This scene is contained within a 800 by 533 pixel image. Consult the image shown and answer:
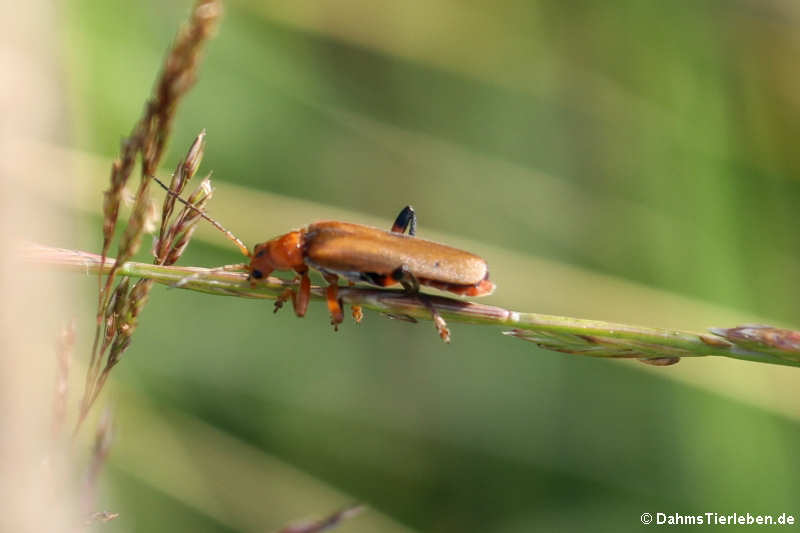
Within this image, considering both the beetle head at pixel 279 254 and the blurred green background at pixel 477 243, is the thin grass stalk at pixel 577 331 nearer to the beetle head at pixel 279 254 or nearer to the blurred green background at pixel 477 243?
the beetle head at pixel 279 254

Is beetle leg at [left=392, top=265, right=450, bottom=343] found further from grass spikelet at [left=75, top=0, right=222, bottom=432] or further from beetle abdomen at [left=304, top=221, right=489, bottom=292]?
grass spikelet at [left=75, top=0, right=222, bottom=432]

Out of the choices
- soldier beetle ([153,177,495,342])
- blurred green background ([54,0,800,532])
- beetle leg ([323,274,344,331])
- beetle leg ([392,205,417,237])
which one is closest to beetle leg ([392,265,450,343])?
soldier beetle ([153,177,495,342])

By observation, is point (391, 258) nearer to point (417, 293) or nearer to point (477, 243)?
point (417, 293)

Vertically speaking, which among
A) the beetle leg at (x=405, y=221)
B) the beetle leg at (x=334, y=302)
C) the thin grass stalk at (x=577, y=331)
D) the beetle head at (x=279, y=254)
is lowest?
the thin grass stalk at (x=577, y=331)

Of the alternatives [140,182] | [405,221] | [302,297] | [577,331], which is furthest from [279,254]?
[577,331]

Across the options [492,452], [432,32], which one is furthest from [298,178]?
[492,452]

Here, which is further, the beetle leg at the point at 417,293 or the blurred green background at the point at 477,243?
the blurred green background at the point at 477,243

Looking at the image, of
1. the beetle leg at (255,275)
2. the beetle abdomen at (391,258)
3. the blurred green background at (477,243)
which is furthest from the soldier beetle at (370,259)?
the blurred green background at (477,243)
